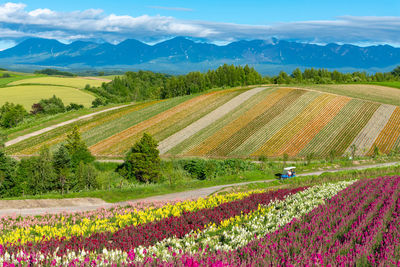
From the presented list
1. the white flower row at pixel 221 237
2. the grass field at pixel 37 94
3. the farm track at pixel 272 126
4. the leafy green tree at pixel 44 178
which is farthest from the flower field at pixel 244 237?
the grass field at pixel 37 94

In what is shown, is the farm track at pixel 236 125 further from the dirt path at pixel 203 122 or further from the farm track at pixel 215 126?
the dirt path at pixel 203 122

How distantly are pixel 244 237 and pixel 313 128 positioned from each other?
2410 inches

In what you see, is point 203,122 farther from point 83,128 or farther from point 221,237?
point 221,237

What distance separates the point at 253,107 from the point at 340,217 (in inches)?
2988

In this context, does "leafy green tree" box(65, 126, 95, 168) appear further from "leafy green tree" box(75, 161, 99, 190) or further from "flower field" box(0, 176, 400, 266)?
"flower field" box(0, 176, 400, 266)

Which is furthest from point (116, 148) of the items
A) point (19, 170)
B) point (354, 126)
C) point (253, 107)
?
point (354, 126)

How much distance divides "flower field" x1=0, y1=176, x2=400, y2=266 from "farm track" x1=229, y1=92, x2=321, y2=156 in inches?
1589

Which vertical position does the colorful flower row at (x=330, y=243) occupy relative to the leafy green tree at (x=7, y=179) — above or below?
above

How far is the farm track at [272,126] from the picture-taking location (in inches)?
2375

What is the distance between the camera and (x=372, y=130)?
64.7m

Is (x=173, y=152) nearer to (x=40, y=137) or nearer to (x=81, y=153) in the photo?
(x=81, y=153)

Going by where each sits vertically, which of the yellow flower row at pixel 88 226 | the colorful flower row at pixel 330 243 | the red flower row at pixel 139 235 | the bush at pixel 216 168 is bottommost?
the bush at pixel 216 168

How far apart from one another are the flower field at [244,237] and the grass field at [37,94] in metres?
144

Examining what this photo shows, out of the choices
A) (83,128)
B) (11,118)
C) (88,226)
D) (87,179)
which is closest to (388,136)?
(87,179)
